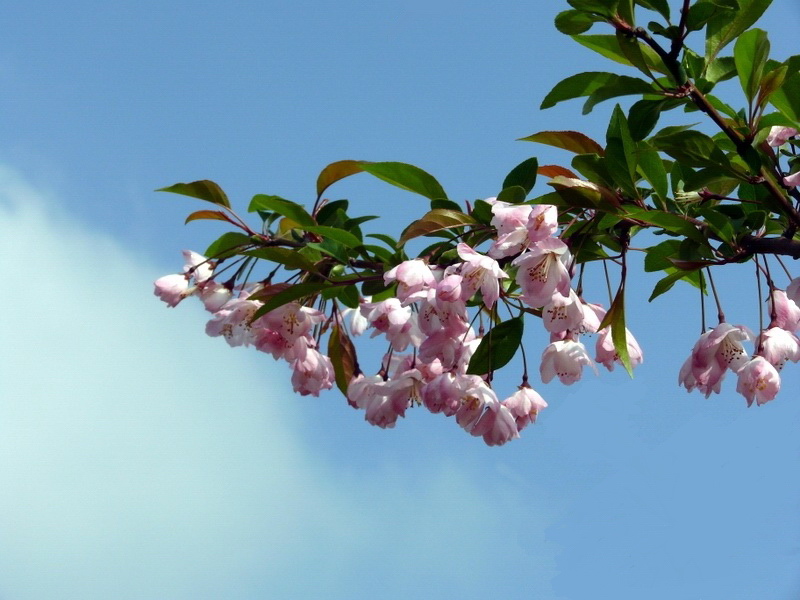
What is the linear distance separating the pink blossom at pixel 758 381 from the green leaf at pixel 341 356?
1084 millimetres

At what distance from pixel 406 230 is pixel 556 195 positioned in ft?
1.18

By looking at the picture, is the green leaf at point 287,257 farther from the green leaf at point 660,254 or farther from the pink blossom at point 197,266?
the green leaf at point 660,254

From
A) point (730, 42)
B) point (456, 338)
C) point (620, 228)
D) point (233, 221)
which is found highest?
point (730, 42)

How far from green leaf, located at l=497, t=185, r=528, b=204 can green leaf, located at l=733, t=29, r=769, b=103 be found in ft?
1.64

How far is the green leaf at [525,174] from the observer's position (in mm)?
2045

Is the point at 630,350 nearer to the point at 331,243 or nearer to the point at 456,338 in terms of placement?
the point at 456,338

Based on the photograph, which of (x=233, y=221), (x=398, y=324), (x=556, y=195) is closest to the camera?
(x=556, y=195)

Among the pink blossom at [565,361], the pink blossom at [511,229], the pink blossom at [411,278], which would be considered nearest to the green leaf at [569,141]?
the pink blossom at [511,229]

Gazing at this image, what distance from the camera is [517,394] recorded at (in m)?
2.57

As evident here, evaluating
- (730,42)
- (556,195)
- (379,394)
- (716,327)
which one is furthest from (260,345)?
(730,42)

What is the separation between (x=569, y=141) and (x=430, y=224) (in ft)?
1.27

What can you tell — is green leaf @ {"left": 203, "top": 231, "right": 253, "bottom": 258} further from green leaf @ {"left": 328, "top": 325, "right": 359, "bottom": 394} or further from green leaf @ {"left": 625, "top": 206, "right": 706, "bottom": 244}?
green leaf @ {"left": 625, "top": 206, "right": 706, "bottom": 244}

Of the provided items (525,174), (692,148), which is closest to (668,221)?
(692,148)

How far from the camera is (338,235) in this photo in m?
2.15
